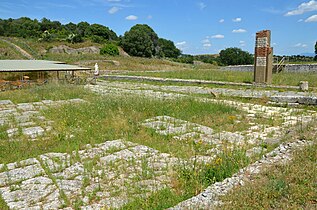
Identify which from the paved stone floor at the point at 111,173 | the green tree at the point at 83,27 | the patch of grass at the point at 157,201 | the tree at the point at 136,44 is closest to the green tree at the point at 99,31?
the green tree at the point at 83,27

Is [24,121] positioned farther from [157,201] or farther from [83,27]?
[83,27]

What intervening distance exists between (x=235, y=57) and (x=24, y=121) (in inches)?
3023

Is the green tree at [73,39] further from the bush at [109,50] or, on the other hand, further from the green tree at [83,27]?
the green tree at [83,27]

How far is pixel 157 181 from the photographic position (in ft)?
12.9

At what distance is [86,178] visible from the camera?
157 inches

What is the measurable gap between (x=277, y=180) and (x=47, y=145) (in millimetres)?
4549

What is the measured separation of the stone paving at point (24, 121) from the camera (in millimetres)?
6491

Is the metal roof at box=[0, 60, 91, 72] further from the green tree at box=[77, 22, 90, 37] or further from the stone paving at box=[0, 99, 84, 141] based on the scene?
the green tree at box=[77, 22, 90, 37]

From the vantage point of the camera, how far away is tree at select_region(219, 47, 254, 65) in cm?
7719

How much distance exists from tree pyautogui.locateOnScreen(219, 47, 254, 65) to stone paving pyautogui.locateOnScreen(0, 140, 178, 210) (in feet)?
252

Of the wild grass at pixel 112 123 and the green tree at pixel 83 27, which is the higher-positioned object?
the green tree at pixel 83 27

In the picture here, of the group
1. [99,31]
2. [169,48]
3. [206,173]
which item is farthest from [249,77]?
[169,48]

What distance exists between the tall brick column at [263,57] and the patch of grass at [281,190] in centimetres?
1228

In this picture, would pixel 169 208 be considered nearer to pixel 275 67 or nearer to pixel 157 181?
pixel 157 181
